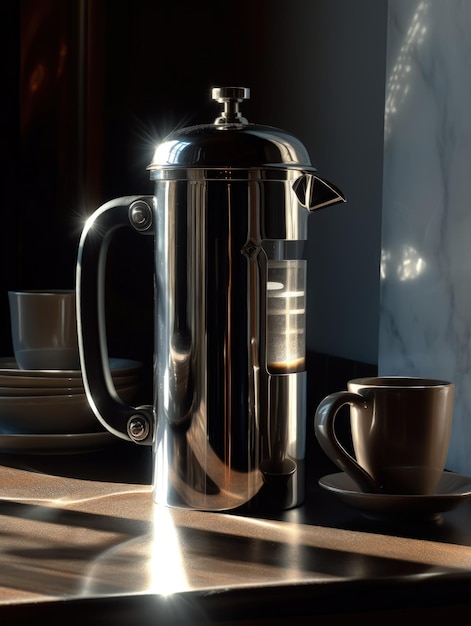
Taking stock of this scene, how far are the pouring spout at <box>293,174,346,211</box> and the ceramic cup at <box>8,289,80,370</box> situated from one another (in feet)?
1.66

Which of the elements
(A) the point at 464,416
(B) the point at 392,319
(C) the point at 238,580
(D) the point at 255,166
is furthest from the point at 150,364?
(C) the point at 238,580

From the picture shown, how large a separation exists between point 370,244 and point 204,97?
45 centimetres

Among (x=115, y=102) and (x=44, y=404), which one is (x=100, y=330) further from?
(x=115, y=102)

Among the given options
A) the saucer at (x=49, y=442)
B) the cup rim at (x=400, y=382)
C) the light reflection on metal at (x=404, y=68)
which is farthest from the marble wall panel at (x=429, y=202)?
the saucer at (x=49, y=442)

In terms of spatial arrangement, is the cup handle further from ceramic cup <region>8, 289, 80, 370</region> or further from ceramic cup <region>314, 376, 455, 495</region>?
ceramic cup <region>8, 289, 80, 370</region>

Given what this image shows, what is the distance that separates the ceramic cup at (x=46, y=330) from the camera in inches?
49.9

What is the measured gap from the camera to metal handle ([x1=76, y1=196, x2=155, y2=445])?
0.91 m

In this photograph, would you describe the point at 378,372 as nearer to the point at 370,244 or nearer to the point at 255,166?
the point at 370,244

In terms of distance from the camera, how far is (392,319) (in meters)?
1.14

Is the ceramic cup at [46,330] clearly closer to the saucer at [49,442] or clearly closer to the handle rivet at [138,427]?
the saucer at [49,442]

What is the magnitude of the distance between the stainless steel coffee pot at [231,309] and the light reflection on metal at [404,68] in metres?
0.31

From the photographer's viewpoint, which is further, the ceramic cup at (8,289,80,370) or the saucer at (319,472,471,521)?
the ceramic cup at (8,289,80,370)

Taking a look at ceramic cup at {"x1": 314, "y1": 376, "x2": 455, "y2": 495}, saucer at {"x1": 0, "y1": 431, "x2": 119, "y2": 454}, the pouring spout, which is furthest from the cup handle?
saucer at {"x1": 0, "y1": 431, "x2": 119, "y2": 454}

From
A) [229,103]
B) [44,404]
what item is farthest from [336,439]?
[44,404]
